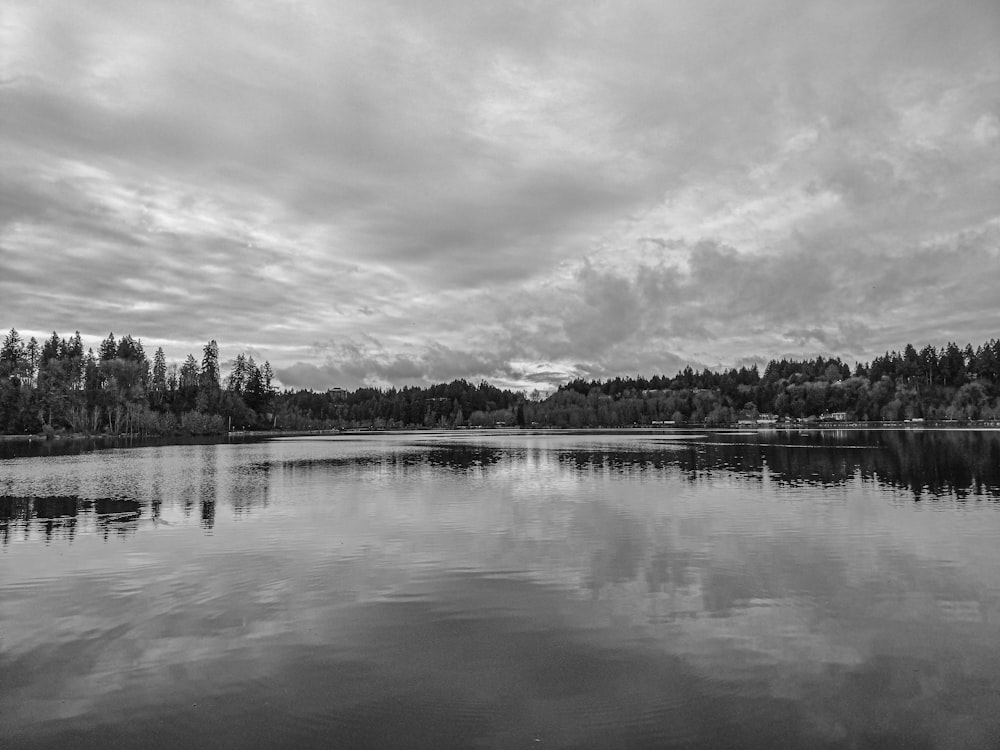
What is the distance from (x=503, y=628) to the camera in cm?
1519

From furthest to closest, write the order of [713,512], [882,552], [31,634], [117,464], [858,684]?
[117,464], [713,512], [882,552], [31,634], [858,684]

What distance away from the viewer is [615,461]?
73.7m

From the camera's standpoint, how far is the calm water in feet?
34.7

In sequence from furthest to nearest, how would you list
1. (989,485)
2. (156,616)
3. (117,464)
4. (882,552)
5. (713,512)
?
(117,464), (989,485), (713,512), (882,552), (156,616)

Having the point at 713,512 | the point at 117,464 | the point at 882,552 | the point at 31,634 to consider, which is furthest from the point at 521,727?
the point at 117,464

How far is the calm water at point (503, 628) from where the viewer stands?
10.6 meters

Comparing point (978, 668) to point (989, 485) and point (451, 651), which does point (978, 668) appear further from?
point (989, 485)

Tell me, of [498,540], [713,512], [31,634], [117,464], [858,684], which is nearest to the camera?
[858,684]

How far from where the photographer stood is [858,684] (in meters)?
12.1

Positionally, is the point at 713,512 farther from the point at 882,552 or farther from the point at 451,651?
the point at 451,651

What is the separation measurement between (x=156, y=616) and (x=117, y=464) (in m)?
65.6

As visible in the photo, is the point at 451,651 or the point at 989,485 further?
the point at 989,485

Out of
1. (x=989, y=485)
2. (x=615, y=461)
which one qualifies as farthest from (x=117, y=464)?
(x=989, y=485)

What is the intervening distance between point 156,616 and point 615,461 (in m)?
61.7
